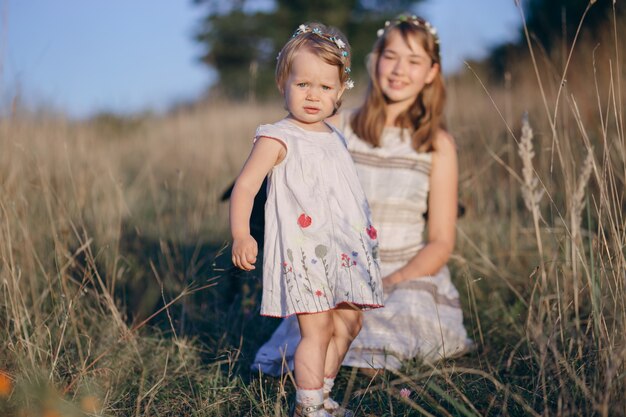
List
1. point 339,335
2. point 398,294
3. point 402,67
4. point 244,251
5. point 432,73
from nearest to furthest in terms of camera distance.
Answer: point 244,251, point 339,335, point 398,294, point 402,67, point 432,73

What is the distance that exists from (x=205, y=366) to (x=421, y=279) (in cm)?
92

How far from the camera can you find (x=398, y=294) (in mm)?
2484

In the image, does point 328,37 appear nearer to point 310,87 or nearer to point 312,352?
point 310,87

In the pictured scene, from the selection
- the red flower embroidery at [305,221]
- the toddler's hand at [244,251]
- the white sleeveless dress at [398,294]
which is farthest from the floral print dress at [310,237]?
the white sleeveless dress at [398,294]

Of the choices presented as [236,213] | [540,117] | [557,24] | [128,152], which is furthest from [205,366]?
[557,24]

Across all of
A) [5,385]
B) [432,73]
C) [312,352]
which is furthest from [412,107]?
[5,385]

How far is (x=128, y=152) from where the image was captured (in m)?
7.14

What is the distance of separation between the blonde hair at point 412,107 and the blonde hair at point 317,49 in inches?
34.3

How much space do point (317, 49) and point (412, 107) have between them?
43.9 inches

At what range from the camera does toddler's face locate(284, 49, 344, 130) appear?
175 cm

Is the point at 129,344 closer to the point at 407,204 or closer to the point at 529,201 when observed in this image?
the point at 407,204

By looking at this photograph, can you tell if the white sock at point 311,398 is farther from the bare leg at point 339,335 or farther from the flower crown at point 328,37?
the flower crown at point 328,37

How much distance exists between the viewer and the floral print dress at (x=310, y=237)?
172 centimetres

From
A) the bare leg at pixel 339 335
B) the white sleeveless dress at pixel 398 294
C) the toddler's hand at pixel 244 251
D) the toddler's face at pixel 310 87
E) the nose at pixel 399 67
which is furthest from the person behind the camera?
the nose at pixel 399 67
